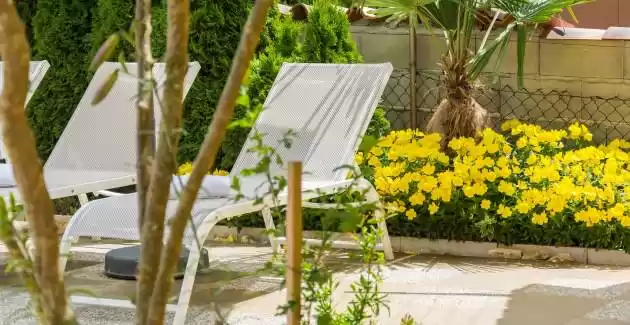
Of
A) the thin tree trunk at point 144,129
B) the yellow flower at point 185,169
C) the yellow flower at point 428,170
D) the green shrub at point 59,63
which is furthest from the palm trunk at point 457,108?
the thin tree trunk at point 144,129

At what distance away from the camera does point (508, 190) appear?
16.0ft

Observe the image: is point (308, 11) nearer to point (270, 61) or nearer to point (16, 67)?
point (270, 61)

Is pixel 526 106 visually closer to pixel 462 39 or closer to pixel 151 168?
pixel 462 39

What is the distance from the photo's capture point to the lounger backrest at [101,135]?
16.2 feet

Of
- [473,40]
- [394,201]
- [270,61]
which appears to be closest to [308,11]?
[270,61]

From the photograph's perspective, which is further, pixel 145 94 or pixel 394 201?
pixel 394 201

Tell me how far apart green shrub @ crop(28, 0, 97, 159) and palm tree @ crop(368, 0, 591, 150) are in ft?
6.51

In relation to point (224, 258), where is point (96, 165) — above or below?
above

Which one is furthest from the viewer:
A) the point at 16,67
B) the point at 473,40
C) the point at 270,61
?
the point at 473,40

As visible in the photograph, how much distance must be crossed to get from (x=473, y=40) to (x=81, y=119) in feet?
8.33

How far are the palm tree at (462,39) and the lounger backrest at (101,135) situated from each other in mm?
1357

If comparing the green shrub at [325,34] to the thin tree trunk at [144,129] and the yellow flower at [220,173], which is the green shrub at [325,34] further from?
the thin tree trunk at [144,129]

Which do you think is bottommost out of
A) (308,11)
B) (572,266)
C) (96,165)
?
(572,266)

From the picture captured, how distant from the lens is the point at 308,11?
610 centimetres
